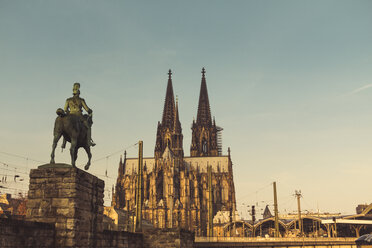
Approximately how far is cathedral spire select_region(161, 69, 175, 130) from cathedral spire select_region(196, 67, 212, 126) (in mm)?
9558

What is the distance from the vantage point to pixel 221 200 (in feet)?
389

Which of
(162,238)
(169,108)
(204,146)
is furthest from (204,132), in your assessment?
(162,238)

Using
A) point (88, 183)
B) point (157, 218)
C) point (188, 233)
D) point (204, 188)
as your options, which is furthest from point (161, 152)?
point (88, 183)

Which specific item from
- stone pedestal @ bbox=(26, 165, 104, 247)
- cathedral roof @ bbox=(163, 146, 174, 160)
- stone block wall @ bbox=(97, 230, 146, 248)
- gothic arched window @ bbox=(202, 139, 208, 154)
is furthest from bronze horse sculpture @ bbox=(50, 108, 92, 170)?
gothic arched window @ bbox=(202, 139, 208, 154)

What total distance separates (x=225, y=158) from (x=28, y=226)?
118072mm

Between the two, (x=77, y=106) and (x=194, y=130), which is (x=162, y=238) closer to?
(x=77, y=106)

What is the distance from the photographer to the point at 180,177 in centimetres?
10944

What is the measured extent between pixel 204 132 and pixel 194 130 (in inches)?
144

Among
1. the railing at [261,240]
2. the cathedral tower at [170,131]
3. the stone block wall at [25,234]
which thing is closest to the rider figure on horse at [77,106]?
the stone block wall at [25,234]

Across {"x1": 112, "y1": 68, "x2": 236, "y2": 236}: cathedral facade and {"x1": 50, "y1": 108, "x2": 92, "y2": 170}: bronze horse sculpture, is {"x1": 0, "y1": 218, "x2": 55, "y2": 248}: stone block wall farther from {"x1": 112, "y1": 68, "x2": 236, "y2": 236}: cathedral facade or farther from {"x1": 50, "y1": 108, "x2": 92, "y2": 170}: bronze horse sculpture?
{"x1": 112, "y1": 68, "x2": 236, "y2": 236}: cathedral facade

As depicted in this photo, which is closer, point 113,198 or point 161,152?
point 113,198

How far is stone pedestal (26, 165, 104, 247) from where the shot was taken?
12.1 m

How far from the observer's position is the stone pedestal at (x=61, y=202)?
12094 mm

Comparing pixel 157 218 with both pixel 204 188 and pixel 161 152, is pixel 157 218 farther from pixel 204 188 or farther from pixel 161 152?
pixel 161 152
